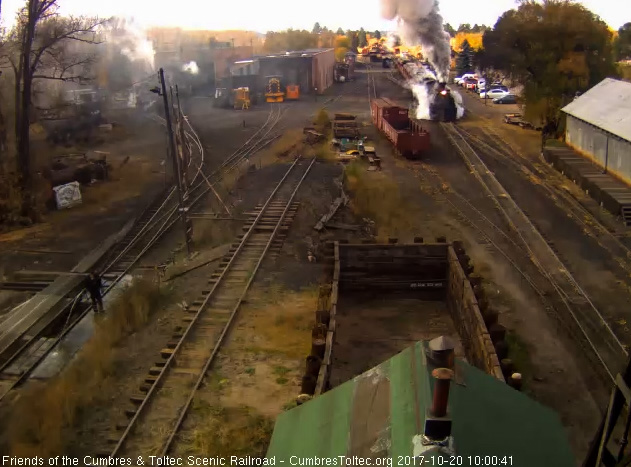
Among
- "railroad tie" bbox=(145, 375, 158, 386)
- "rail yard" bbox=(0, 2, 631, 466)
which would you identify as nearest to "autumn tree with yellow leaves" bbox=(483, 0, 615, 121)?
"rail yard" bbox=(0, 2, 631, 466)

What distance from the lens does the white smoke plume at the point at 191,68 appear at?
63.6 m

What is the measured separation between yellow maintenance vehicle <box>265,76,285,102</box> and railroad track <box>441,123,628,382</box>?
30.4m

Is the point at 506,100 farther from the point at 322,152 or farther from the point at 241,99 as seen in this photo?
the point at 322,152

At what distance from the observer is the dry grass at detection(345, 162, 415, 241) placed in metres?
20.0

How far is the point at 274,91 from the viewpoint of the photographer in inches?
2126

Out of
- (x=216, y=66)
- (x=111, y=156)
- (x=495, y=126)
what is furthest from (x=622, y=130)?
(x=216, y=66)

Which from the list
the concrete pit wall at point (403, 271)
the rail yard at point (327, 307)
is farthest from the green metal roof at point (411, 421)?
the concrete pit wall at point (403, 271)

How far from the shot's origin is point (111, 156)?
3353cm

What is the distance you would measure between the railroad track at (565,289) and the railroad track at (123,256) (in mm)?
9744

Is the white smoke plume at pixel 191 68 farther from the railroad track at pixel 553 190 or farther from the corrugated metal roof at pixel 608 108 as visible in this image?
the corrugated metal roof at pixel 608 108

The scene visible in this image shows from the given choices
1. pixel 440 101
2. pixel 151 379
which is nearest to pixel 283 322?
pixel 151 379

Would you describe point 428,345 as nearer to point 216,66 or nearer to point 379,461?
point 379,461

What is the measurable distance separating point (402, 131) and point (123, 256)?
54.4ft

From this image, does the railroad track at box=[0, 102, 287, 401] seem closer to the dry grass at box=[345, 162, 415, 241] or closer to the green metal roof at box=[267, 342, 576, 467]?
the dry grass at box=[345, 162, 415, 241]
